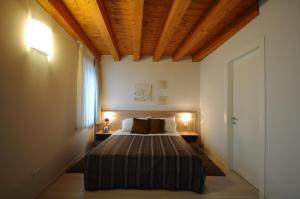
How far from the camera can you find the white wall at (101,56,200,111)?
15.4 feet

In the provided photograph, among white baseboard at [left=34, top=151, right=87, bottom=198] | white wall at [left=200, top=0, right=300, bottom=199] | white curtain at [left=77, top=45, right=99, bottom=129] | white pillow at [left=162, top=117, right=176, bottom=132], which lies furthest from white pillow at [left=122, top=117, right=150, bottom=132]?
white wall at [left=200, top=0, right=300, bottom=199]

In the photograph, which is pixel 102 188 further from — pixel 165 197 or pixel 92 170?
pixel 165 197

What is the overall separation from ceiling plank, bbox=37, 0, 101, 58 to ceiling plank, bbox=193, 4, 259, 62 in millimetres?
2447

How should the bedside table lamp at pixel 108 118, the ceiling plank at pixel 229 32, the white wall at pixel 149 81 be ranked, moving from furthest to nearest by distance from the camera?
the white wall at pixel 149 81 < the bedside table lamp at pixel 108 118 < the ceiling plank at pixel 229 32

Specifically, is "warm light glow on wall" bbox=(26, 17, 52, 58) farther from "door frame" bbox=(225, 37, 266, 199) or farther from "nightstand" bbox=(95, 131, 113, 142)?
"door frame" bbox=(225, 37, 266, 199)

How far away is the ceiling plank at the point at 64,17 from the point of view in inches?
84.1

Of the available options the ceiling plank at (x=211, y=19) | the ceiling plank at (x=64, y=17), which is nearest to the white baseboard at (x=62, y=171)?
the ceiling plank at (x=64, y=17)

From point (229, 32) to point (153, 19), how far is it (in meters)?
1.26

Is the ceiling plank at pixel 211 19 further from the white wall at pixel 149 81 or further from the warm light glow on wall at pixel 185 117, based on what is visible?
the warm light glow on wall at pixel 185 117

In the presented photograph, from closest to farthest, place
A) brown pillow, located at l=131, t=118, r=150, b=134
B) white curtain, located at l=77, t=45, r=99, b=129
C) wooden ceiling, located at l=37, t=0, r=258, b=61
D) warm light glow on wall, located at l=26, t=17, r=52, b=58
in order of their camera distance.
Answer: warm light glow on wall, located at l=26, t=17, r=52, b=58
wooden ceiling, located at l=37, t=0, r=258, b=61
white curtain, located at l=77, t=45, r=99, b=129
brown pillow, located at l=131, t=118, r=150, b=134

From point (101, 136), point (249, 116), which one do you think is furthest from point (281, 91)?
point (101, 136)

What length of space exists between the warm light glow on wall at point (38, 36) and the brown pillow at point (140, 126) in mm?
2200

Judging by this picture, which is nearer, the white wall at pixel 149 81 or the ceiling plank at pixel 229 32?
the ceiling plank at pixel 229 32

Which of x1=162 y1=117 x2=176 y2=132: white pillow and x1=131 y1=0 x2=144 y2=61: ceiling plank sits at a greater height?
x1=131 y1=0 x2=144 y2=61: ceiling plank
